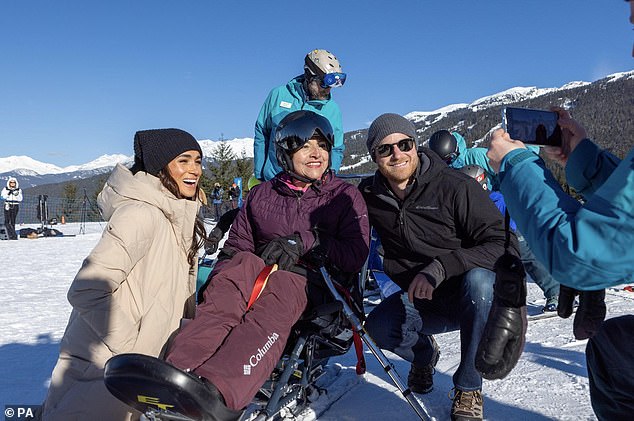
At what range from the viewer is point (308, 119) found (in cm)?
307

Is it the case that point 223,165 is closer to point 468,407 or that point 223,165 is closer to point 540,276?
point 540,276

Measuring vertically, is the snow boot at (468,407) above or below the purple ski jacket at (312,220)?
below

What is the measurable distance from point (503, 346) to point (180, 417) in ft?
3.80

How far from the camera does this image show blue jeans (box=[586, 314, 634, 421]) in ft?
5.16

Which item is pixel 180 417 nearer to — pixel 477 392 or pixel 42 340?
pixel 477 392

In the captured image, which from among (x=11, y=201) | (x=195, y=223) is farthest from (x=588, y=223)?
(x=11, y=201)

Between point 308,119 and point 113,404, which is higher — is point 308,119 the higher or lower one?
the higher one

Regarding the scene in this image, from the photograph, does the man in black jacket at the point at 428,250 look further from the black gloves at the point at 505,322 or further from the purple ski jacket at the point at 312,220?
the black gloves at the point at 505,322

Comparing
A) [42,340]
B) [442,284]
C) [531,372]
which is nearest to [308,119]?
[442,284]

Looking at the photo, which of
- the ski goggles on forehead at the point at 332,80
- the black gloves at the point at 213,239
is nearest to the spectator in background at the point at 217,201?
the ski goggles on forehead at the point at 332,80

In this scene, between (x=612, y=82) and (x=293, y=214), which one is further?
(x=612, y=82)

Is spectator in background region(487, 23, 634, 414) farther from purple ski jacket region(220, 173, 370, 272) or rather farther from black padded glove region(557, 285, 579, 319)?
purple ski jacket region(220, 173, 370, 272)

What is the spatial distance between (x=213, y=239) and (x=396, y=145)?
1261mm

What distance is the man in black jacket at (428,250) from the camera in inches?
105
